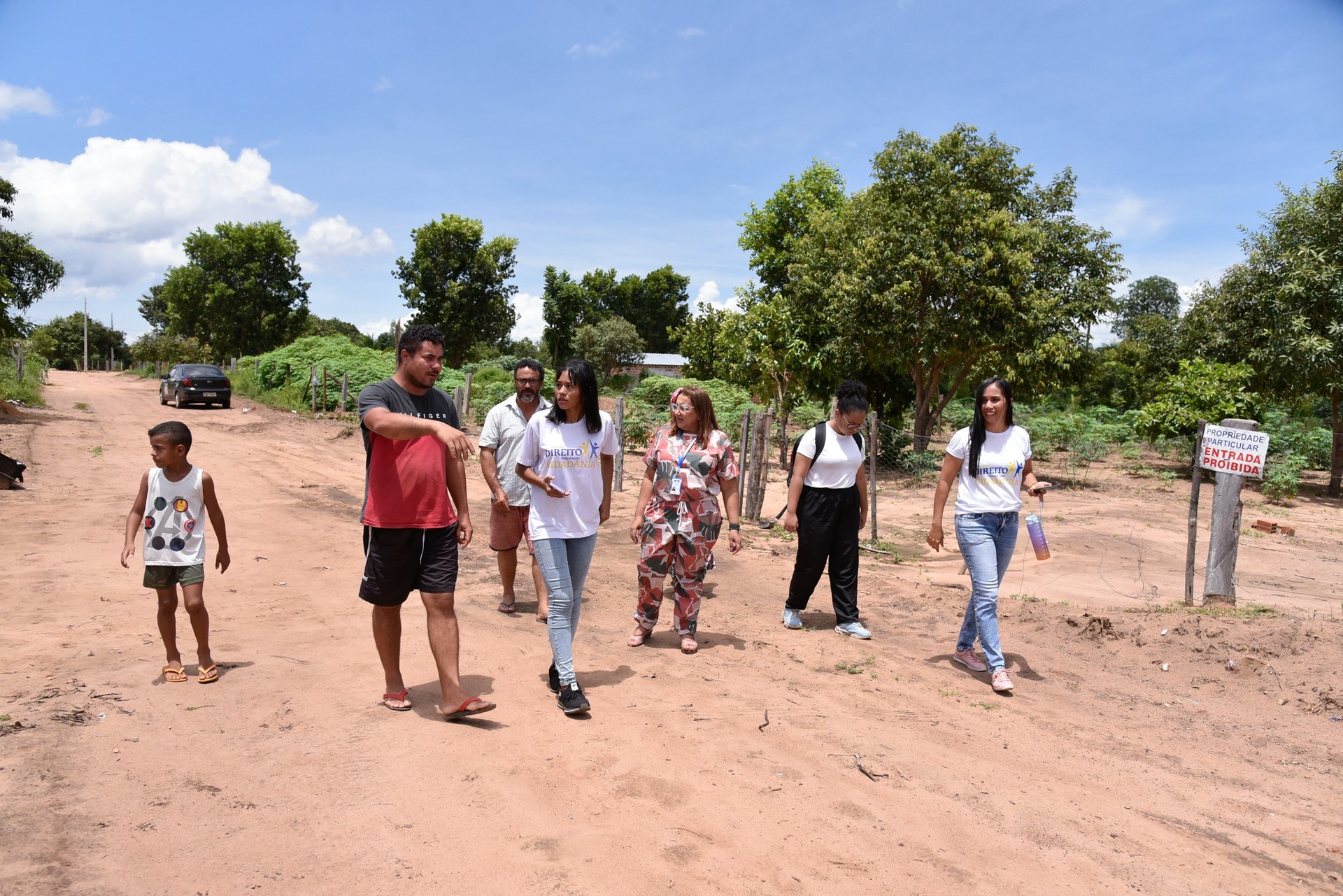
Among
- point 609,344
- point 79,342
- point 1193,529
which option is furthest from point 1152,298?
point 79,342

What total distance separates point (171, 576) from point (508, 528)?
2122 millimetres

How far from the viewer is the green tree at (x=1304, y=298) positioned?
54.7ft

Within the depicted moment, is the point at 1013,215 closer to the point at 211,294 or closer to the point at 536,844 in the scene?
the point at 536,844

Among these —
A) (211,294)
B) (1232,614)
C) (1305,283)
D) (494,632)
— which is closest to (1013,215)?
(1305,283)

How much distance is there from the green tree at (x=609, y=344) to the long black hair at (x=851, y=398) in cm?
4094

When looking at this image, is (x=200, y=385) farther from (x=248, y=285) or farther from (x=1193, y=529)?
(x=1193, y=529)

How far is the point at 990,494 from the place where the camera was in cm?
486

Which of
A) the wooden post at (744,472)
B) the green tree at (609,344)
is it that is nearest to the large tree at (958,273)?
the wooden post at (744,472)

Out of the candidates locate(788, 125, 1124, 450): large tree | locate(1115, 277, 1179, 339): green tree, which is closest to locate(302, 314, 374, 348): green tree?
locate(788, 125, 1124, 450): large tree

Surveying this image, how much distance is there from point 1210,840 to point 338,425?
21.4m

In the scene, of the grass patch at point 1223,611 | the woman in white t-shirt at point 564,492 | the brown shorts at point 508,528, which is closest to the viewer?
the woman in white t-shirt at point 564,492

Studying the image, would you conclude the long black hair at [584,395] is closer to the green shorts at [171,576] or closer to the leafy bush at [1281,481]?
the green shorts at [171,576]

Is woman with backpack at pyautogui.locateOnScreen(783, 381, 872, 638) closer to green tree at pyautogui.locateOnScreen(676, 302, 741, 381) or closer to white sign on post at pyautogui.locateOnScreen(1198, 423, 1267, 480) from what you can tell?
white sign on post at pyautogui.locateOnScreen(1198, 423, 1267, 480)

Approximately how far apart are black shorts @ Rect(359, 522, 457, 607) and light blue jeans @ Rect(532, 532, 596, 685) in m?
0.50
